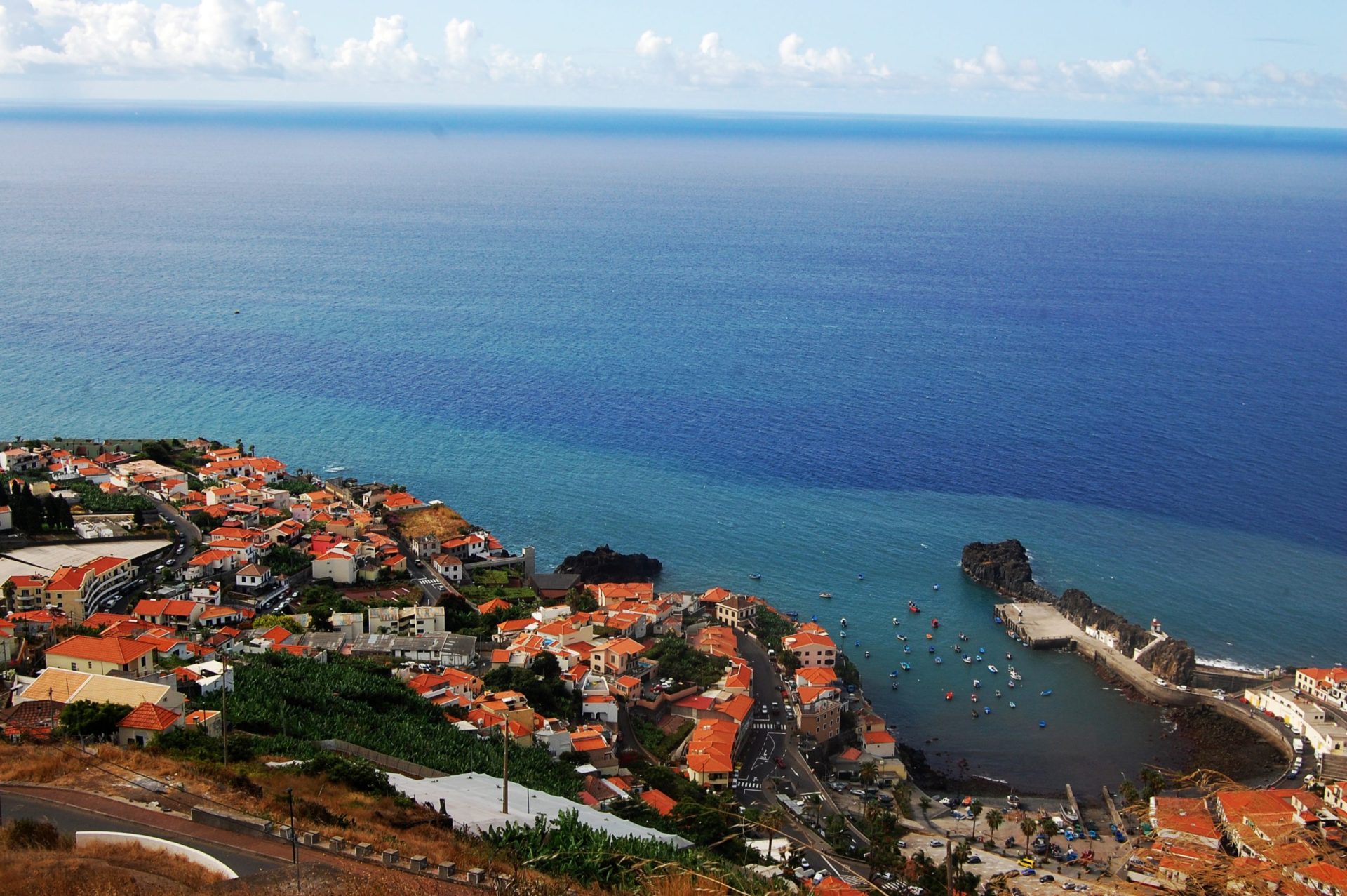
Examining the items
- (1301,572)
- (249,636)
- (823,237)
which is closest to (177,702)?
(249,636)

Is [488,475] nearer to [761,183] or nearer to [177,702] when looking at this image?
[177,702]

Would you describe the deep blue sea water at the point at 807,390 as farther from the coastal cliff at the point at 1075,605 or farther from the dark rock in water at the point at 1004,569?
the coastal cliff at the point at 1075,605

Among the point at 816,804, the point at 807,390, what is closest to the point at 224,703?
the point at 816,804

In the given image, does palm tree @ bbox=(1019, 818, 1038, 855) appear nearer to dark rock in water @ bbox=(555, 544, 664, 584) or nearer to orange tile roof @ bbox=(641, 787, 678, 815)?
orange tile roof @ bbox=(641, 787, 678, 815)

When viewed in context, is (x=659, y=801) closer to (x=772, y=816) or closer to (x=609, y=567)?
(x=772, y=816)

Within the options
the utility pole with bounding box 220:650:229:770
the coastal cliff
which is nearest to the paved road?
the utility pole with bounding box 220:650:229:770

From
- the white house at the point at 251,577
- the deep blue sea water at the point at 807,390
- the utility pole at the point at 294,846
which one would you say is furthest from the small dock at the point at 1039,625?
the utility pole at the point at 294,846

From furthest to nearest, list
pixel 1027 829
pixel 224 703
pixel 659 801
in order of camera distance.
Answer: pixel 1027 829
pixel 659 801
pixel 224 703
